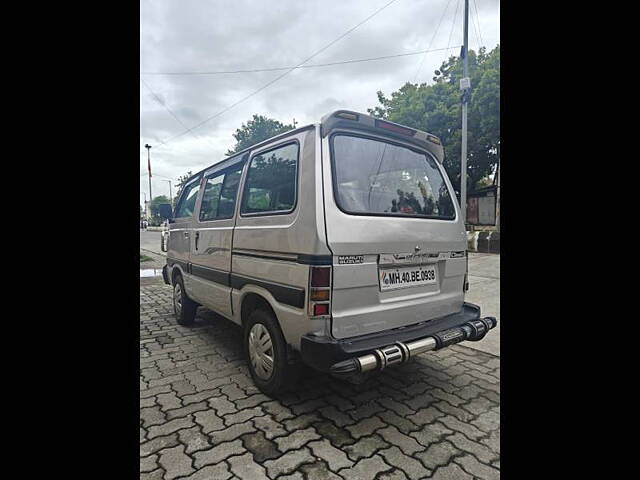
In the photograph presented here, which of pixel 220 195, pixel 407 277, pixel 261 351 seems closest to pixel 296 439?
pixel 261 351

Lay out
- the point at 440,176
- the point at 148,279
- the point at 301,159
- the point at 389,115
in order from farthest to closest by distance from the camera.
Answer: the point at 389,115, the point at 148,279, the point at 440,176, the point at 301,159

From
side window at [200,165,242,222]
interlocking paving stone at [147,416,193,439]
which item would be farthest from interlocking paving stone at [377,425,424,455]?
side window at [200,165,242,222]

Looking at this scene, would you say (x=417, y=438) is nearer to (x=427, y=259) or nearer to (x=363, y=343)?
(x=363, y=343)

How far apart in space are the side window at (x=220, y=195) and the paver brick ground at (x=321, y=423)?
1.47 meters

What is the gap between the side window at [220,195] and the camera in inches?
128

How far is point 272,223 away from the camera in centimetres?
252

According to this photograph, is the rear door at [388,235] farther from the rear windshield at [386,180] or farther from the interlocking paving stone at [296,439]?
the interlocking paving stone at [296,439]

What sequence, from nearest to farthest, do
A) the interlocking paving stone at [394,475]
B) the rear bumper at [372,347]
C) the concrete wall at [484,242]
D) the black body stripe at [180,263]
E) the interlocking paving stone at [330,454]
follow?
the interlocking paving stone at [394,475]
the interlocking paving stone at [330,454]
the rear bumper at [372,347]
the black body stripe at [180,263]
the concrete wall at [484,242]

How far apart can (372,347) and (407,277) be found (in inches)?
23.5

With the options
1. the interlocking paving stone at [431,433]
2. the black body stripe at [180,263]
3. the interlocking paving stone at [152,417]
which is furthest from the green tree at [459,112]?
the interlocking paving stone at [152,417]

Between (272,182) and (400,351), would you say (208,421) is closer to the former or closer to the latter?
(400,351)

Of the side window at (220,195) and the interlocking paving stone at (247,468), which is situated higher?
the side window at (220,195)
